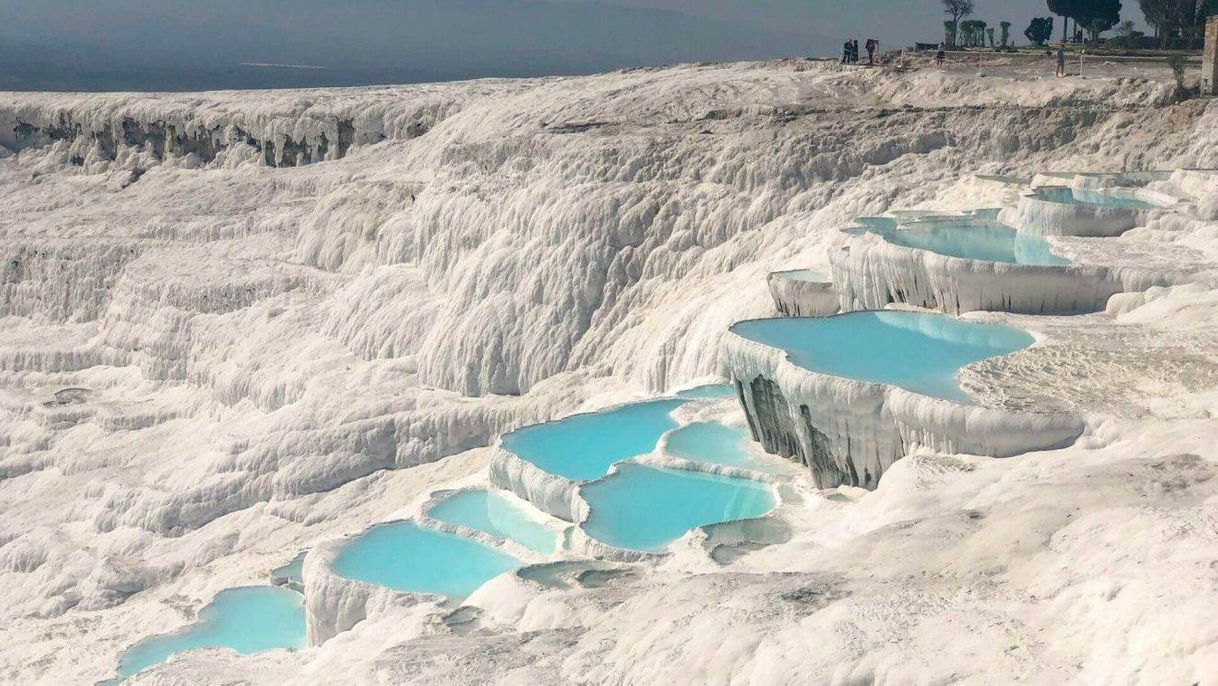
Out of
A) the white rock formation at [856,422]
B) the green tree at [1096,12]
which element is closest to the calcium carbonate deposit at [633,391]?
the white rock formation at [856,422]

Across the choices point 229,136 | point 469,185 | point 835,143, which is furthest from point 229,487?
point 229,136

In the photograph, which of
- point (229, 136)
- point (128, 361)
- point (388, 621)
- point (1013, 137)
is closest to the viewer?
point (388, 621)

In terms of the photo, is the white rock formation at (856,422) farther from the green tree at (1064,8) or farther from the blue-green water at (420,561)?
the green tree at (1064,8)

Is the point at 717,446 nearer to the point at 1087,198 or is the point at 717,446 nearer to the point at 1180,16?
the point at 1087,198

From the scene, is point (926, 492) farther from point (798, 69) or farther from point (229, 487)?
point (798, 69)

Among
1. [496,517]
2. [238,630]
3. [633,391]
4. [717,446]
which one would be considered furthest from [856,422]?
[633,391]

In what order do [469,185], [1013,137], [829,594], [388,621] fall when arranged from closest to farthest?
1. [829,594]
2. [388,621]
3. [1013,137]
4. [469,185]
